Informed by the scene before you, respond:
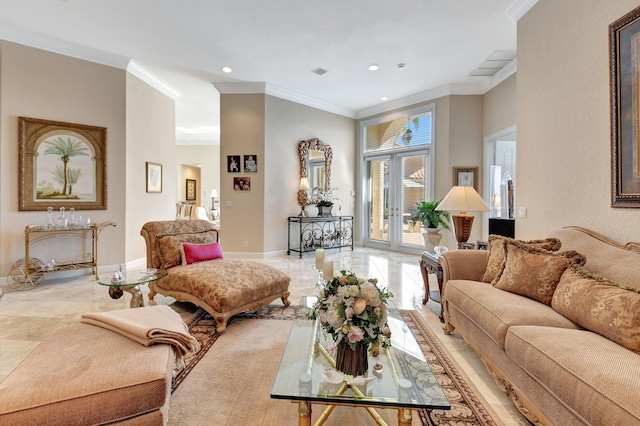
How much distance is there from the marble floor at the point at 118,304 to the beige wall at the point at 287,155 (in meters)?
0.73

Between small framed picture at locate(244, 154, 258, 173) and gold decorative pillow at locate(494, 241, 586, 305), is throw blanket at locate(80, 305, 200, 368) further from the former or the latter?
small framed picture at locate(244, 154, 258, 173)

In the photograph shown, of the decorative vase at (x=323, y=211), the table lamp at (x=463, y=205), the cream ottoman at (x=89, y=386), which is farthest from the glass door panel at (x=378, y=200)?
the cream ottoman at (x=89, y=386)

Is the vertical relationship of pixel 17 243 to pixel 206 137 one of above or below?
below

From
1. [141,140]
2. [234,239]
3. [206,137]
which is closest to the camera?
[141,140]

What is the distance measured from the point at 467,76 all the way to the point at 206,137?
7862 mm

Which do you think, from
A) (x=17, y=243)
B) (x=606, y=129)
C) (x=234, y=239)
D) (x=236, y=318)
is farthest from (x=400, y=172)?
(x=17, y=243)

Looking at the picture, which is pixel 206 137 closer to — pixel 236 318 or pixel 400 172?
pixel 400 172

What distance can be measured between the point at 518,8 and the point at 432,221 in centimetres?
325

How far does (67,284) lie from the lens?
4152mm

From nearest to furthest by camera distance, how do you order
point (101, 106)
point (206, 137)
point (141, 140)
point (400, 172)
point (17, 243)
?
point (17, 243) → point (101, 106) → point (141, 140) → point (400, 172) → point (206, 137)

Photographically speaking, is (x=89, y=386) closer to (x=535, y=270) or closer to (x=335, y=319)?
(x=335, y=319)

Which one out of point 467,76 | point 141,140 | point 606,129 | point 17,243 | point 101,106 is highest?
point 467,76

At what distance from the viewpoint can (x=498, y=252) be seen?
254 centimetres

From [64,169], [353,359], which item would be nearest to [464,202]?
[353,359]
